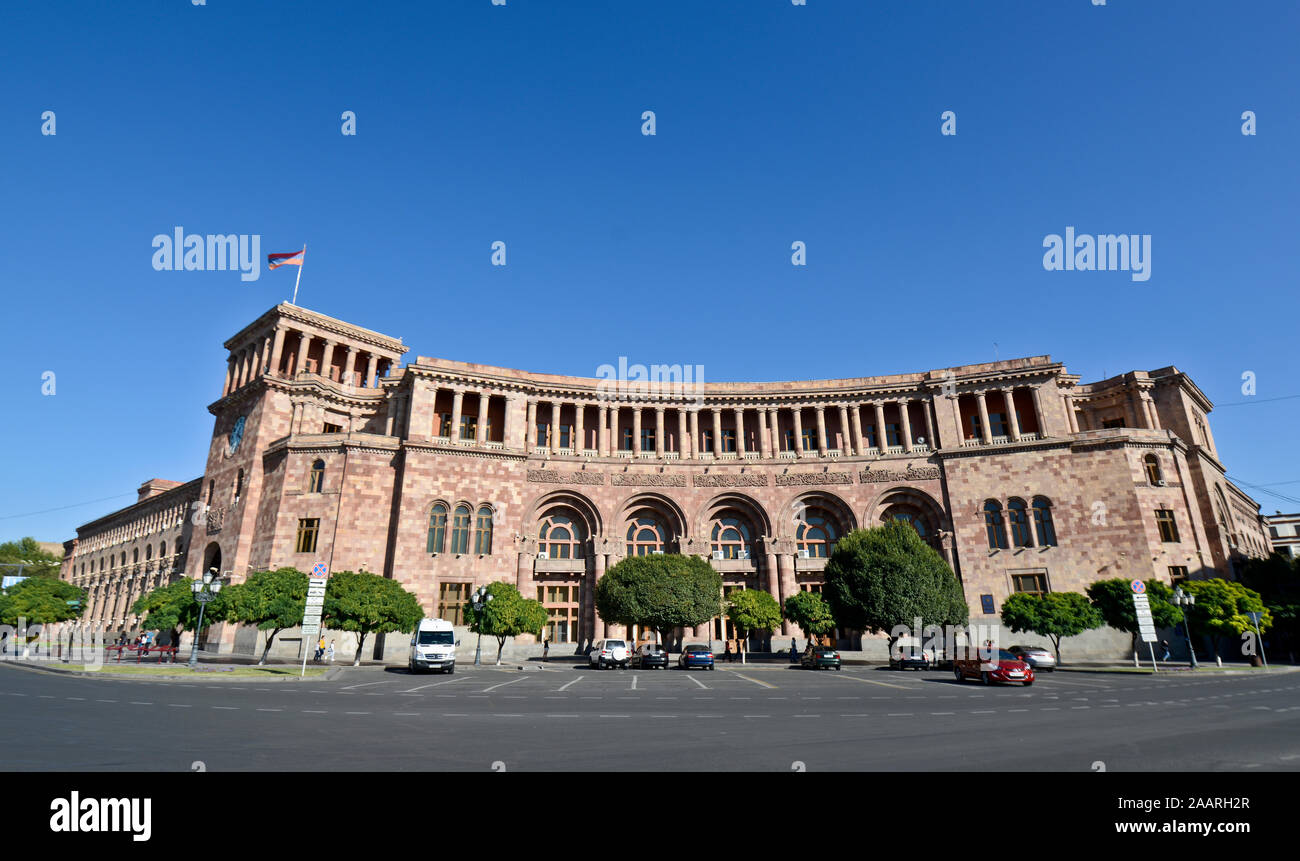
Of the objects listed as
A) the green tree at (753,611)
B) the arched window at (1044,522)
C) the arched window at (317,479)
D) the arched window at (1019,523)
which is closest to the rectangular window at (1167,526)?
the arched window at (1044,522)

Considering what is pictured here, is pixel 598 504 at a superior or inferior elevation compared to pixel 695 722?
superior

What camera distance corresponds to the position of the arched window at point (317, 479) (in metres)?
43.0

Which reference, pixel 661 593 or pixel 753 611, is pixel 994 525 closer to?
pixel 753 611

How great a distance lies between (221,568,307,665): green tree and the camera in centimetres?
2939

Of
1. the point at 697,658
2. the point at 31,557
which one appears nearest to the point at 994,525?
the point at 697,658

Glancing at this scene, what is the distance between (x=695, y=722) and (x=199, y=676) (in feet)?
71.6

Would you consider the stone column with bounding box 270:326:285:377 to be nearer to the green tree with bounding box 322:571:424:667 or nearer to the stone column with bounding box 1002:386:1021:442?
the green tree with bounding box 322:571:424:667

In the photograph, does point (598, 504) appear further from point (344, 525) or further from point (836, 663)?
point (836, 663)

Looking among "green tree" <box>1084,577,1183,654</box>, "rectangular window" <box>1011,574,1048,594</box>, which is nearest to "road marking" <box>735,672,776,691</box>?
"green tree" <box>1084,577,1183,654</box>

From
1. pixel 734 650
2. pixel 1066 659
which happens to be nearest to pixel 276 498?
pixel 734 650

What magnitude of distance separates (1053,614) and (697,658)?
20303 mm

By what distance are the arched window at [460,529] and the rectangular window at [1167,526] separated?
1842 inches

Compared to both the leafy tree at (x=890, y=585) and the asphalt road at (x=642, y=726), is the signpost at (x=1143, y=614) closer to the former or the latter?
the asphalt road at (x=642, y=726)
